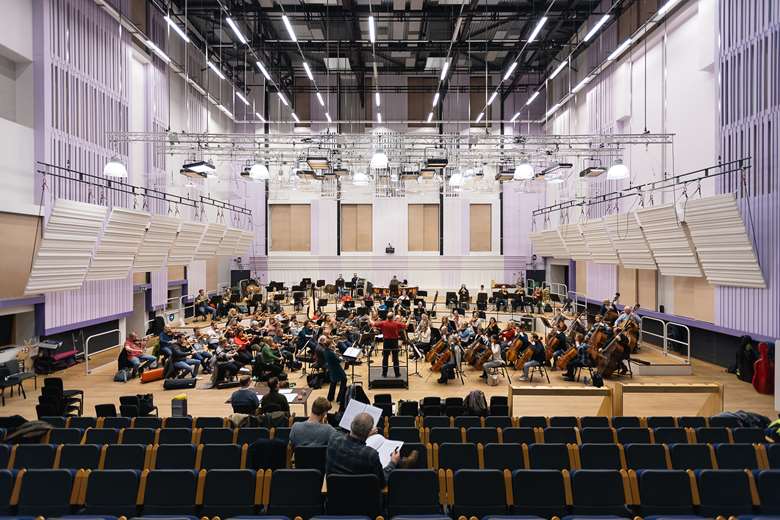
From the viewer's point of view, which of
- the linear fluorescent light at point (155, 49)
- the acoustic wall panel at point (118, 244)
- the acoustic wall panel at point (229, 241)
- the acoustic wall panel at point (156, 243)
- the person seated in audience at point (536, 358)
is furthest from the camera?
the acoustic wall panel at point (229, 241)

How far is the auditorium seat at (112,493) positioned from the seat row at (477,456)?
816 mm

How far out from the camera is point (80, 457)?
17.1 feet

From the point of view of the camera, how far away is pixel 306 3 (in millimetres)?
18297

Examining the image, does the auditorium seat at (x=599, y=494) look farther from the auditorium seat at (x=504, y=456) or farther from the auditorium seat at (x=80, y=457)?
the auditorium seat at (x=80, y=457)

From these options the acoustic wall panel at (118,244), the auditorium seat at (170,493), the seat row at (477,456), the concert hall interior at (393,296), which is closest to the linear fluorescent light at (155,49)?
the concert hall interior at (393,296)

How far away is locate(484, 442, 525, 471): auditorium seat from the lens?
5.33 meters

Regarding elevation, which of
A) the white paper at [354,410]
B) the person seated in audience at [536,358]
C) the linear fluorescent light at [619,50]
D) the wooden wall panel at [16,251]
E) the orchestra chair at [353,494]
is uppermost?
the linear fluorescent light at [619,50]

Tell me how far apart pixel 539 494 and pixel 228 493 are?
3.02 meters

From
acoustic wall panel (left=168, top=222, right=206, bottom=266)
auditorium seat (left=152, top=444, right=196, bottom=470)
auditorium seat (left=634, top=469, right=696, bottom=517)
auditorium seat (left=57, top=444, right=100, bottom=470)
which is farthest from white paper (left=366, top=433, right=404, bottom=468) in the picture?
acoustic wall panel (left=168, top=222, right=206, bottom=266)

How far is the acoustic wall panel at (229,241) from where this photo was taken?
2103cm

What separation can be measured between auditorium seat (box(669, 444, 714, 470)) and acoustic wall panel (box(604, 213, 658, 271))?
10787mm

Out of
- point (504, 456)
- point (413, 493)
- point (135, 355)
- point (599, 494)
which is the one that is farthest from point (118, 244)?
point (599, 494)

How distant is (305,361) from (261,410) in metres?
6.02

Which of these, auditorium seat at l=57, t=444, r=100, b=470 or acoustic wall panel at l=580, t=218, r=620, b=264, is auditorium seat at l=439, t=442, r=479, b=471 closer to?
auditorium seat at l=57, t=444, r=100, b=470
